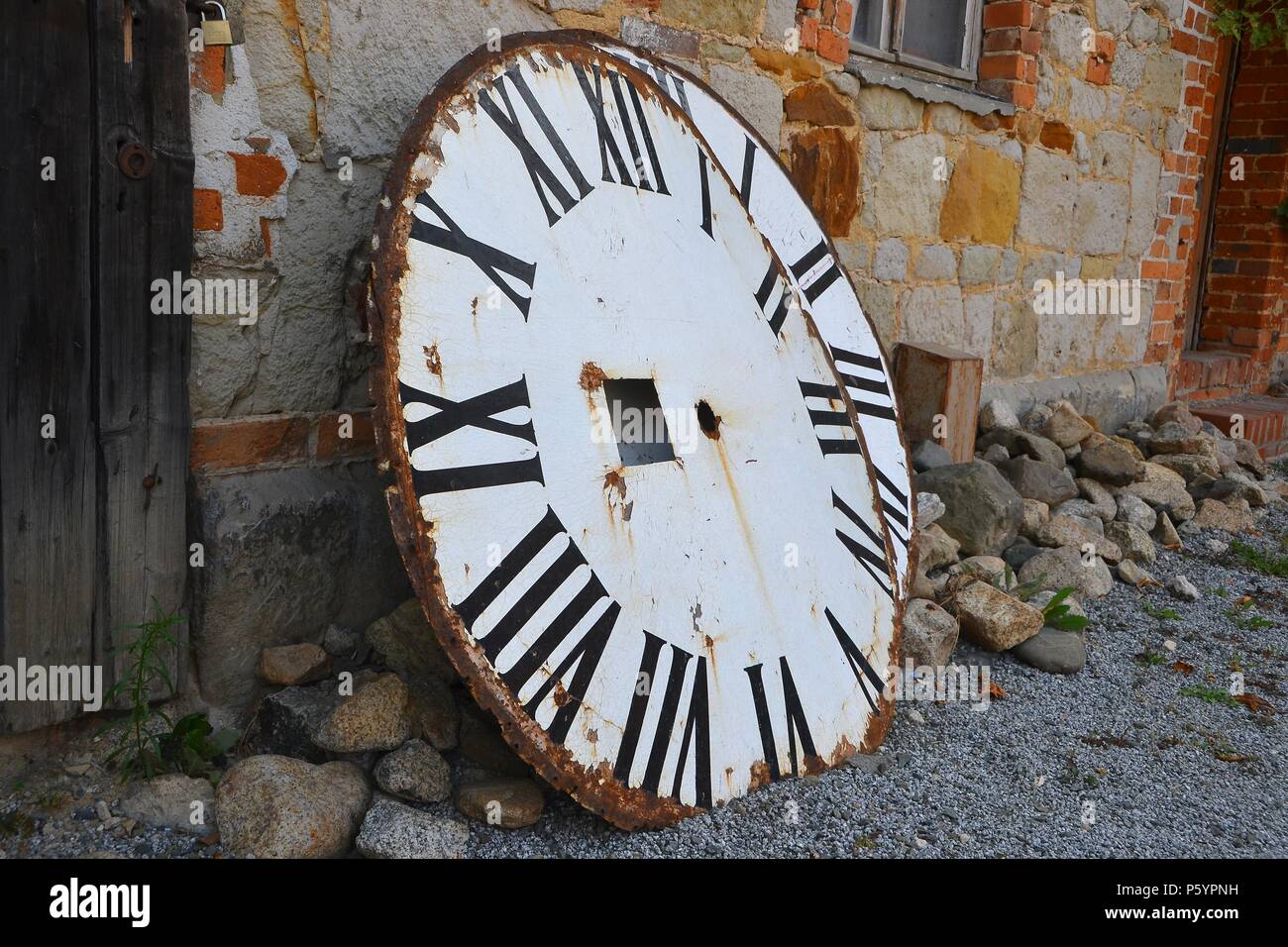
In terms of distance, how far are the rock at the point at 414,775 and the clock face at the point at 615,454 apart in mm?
286

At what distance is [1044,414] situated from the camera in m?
4.42

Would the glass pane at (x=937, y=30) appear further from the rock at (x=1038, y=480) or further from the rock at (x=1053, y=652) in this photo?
the rock at (x=1053, y=652)

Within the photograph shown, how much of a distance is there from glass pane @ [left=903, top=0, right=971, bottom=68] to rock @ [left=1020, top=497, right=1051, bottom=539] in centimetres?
167

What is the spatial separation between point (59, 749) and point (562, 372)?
3.60 feet

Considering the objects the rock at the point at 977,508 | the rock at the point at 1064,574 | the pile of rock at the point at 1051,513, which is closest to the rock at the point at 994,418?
the pile of rock at the point at 1051,513

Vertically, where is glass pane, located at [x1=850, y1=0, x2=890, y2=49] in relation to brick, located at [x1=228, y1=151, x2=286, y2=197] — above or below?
above

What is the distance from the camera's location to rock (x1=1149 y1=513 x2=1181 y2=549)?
13.0ft

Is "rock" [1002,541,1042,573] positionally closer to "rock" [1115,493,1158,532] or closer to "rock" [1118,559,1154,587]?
"rock" [1118,559,1154,587]

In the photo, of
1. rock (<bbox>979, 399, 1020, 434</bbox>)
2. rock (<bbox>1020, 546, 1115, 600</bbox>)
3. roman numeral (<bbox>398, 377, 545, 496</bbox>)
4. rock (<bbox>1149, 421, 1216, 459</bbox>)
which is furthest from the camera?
rock (<bbox>1149, 421, 1216, 459</bbox>)

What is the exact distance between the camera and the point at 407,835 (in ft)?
5.82

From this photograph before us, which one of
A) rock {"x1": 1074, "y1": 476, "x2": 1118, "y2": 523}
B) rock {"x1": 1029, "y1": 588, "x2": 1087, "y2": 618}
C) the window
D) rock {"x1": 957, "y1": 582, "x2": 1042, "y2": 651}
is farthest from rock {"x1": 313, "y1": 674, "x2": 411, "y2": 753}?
rock {"x1": 1074, "y1": 476, "x2": 1118, "y2": 523}

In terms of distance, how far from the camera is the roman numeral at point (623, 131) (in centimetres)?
220

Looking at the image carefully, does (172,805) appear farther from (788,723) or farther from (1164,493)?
(1164,493)

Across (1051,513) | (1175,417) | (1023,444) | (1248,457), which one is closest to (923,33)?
(1023,444)
